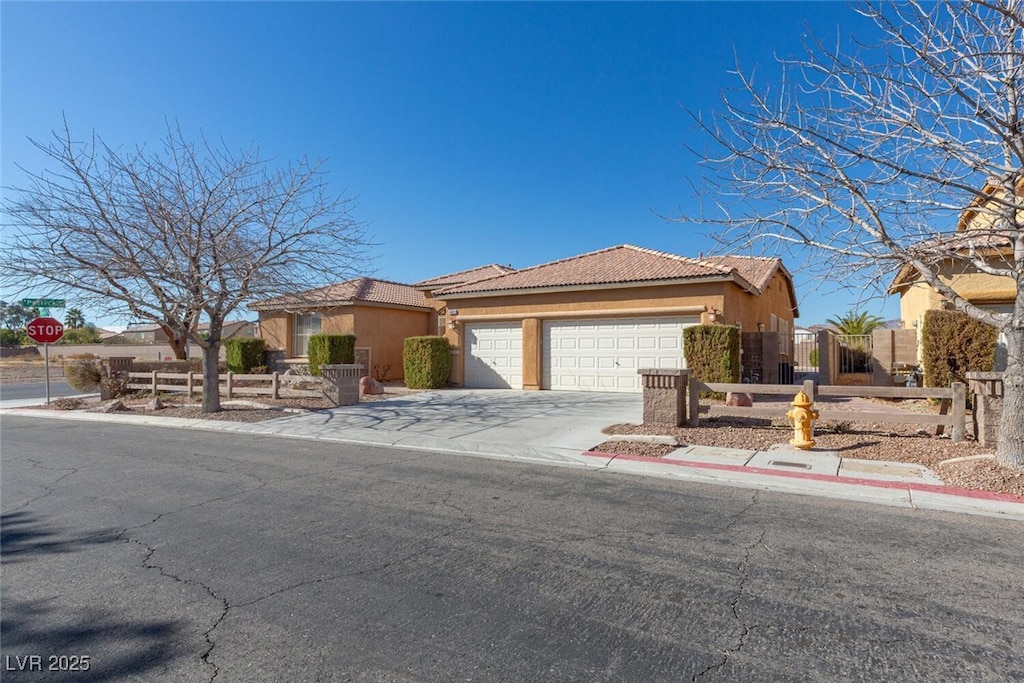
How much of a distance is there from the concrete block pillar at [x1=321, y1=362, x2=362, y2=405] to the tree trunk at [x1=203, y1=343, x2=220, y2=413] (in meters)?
2.68

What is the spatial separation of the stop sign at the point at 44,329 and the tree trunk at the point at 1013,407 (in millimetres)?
24054

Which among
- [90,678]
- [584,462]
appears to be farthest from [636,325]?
[90,678]

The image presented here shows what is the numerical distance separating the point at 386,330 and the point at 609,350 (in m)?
11.3

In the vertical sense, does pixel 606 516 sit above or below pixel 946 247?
below

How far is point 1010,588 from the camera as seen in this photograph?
164 inches

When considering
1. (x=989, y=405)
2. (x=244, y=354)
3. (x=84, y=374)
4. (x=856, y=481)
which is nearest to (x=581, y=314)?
(x=989, y=405)

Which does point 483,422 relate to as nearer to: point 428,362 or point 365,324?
point 428,362

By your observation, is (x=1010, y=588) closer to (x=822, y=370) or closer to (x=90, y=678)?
(x=90, y=678)

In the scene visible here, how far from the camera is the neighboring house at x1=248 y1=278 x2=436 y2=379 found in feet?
78.1

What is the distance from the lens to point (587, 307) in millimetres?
18391

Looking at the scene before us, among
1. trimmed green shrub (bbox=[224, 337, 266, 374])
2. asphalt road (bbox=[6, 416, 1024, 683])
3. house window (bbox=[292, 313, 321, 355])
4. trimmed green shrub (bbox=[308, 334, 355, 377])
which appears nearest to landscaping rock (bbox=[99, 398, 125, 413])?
trimmed green shrub (bbox=[308, 334, 355, 377])

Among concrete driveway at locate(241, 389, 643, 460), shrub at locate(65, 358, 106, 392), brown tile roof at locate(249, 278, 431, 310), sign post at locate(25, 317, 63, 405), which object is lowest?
concrete driveway at locate(241, 389, 643, 460)

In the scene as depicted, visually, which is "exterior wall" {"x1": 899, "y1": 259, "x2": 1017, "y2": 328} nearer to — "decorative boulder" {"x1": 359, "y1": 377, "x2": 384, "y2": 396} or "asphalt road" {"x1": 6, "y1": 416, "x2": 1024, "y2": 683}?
"asphalt road" {"x1": 6, "y1": 416, "x2": 1024, "y2": 683}

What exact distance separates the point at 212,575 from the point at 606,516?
11.6ft
